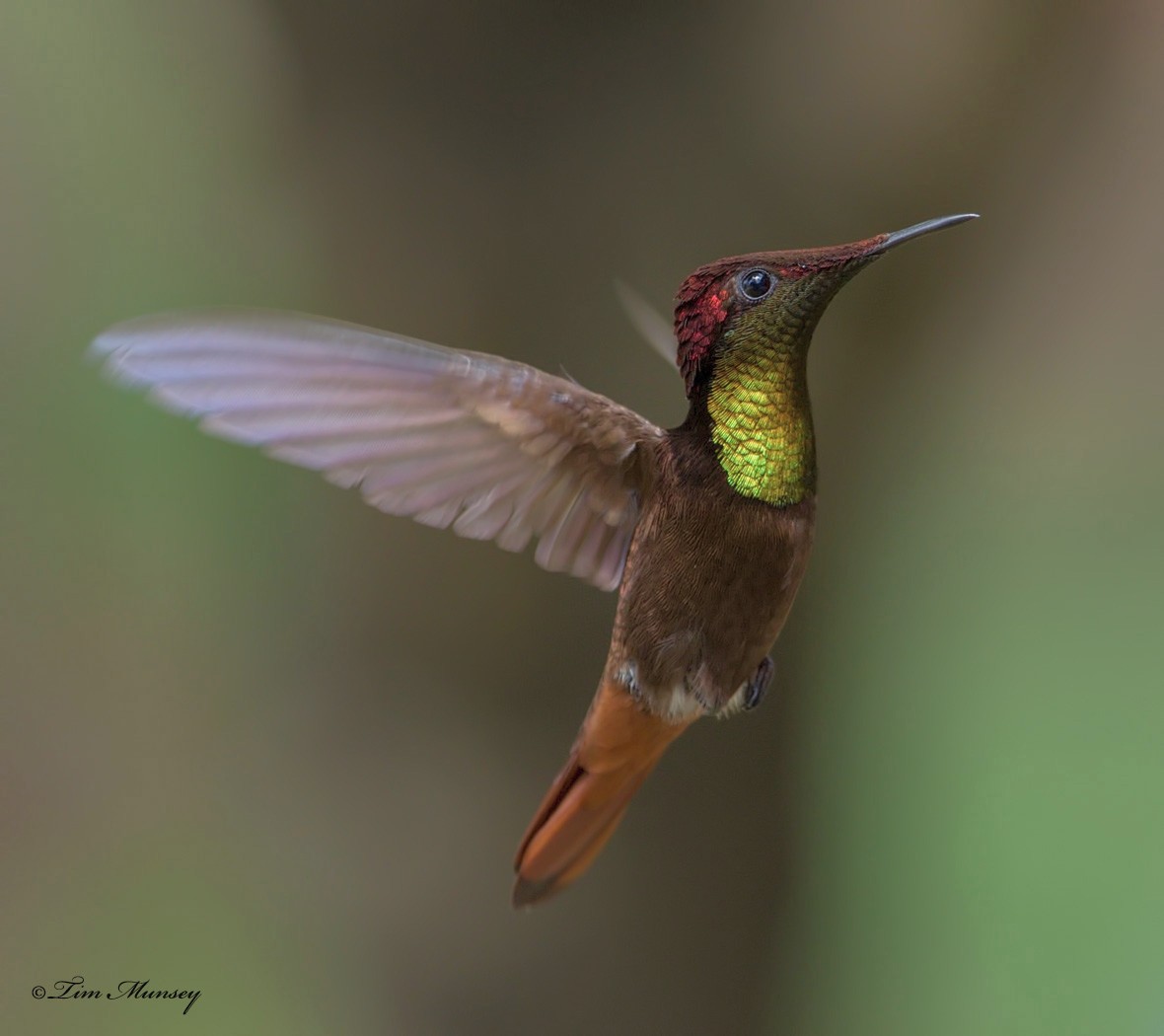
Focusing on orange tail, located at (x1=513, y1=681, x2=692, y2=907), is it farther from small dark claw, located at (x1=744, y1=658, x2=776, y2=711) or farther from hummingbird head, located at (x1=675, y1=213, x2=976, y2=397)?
hummingbird head, located at (x1=675, y1=213, x2=976, y2=397)

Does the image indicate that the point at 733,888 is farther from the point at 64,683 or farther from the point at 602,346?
the point at 64,683

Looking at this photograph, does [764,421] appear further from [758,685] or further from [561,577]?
[561,577]

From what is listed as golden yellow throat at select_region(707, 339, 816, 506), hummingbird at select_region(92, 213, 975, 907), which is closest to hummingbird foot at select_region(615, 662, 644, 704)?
hummingbird at select_region(92, 213, 975, 907)

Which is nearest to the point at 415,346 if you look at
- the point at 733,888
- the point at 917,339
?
the point at 733,888

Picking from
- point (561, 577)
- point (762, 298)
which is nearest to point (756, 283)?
point (762, 298)

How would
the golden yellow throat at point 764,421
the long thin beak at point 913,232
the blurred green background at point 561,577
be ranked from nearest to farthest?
the long thin beak at point 913,232, the golden yellow throat at point 764,421, the blurred green background at point 561,577

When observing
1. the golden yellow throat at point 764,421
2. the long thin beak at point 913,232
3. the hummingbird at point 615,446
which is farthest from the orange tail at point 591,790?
the long thin beak at point 913,232

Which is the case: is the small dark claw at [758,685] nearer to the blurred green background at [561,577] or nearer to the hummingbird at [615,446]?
the hummingbird at [615,446]
